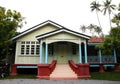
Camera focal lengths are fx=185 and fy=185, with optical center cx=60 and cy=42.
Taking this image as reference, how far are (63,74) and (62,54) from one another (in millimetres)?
5386

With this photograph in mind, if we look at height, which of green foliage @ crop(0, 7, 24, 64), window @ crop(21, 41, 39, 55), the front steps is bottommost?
the front steps

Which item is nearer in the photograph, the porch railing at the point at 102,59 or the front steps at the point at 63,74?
the front steps at the point at 63,74

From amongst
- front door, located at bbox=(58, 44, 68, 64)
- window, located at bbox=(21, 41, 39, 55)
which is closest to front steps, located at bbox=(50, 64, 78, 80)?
front door, located at bbox=(58, 44, 68, 64)

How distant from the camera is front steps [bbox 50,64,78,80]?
16.9 m

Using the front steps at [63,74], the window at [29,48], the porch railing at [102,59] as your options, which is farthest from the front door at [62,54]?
the porch railing at [102,59]

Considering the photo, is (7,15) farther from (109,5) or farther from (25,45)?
(109,5)

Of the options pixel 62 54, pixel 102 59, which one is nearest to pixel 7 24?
pixel 62 54

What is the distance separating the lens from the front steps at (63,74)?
16891mm

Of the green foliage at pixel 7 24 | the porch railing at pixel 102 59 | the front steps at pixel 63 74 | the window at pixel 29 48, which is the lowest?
the front steps at pixel 63 74

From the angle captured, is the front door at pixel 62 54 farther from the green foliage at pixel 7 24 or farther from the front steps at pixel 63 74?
the green foliage at pixel 7 24

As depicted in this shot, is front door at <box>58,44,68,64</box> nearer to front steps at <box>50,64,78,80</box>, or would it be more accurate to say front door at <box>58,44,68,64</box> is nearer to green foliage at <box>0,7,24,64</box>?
front steps at <box>50,64,78,80</box>

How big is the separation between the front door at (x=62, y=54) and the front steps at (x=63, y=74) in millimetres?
2520

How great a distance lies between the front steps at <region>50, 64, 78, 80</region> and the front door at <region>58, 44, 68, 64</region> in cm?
252

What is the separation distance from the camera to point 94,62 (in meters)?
23.1
